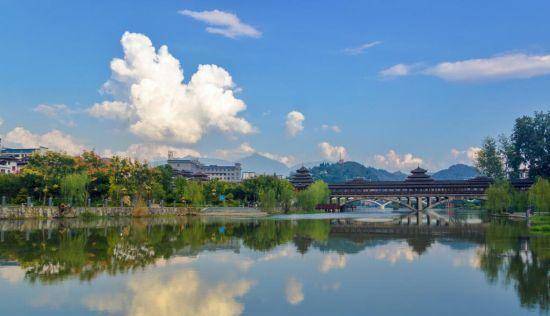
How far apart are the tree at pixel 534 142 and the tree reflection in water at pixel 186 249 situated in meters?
49.4

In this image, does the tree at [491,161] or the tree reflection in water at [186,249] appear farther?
the tree at [491,161]

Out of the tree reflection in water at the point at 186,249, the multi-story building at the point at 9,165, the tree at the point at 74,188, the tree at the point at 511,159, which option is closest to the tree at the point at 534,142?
the tree at the point at 511,159

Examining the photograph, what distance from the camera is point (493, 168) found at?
298 ft

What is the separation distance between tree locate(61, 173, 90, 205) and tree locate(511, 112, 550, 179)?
65241 mm

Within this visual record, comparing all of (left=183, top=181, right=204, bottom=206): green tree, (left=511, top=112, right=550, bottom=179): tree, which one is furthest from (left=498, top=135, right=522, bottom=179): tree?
(left=183, top=181, right=204, bottom=206): green tree

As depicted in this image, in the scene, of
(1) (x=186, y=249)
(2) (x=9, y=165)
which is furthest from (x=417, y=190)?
(2) (x=9, y=165)

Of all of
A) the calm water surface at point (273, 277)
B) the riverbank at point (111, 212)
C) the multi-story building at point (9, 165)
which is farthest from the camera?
the multi-story building at point (9, 165)

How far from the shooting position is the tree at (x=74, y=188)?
58.8 meters

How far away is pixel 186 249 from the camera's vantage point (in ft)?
97.7

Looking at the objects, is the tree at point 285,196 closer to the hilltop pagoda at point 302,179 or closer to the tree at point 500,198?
the tree at point 500,198

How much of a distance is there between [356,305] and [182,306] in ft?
16.6

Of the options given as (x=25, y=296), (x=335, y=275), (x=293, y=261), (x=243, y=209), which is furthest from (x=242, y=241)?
(x=243, y=209)

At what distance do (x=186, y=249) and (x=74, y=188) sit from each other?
3398 cm

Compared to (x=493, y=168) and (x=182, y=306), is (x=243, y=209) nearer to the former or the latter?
(x=493, y=168)
